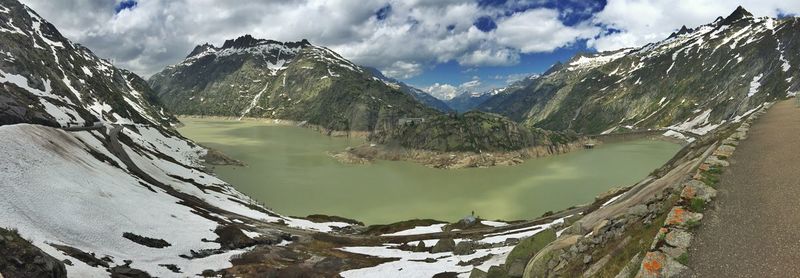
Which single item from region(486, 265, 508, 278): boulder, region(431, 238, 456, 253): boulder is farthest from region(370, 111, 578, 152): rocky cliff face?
region(486, 265, 508, 278): boulder

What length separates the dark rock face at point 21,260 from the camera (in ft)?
63.1

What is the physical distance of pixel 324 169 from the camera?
5379 inches

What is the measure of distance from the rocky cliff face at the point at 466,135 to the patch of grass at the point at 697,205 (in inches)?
5413

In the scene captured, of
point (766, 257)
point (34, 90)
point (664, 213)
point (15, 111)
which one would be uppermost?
point (34, 90)

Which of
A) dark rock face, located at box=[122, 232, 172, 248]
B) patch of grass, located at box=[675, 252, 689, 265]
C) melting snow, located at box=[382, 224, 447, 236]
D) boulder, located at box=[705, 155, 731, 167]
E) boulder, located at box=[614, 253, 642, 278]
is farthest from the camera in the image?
melting snow, located at box=[382, 224, 447, 236]

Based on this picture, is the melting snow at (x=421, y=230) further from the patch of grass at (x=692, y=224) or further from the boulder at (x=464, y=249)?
the patch of grass at (x=692, y=224)

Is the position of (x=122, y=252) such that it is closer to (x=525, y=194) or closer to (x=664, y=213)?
(x=664, y=213)

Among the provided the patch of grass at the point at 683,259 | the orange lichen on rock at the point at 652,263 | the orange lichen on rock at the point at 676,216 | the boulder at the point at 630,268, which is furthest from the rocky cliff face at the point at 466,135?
the orange lichen on rock at the point at 652,263

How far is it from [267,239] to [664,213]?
40.5 metres

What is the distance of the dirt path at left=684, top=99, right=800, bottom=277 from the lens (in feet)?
38.8

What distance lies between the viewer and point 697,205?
1537 centimetres

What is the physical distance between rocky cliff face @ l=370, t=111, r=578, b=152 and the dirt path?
134 metres

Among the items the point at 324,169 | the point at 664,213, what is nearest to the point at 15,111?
the point at 324,169

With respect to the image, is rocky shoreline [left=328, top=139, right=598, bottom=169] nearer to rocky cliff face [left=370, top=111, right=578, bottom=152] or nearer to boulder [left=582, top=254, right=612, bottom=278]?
rocky cliff face [left=370, top=111, right=578, bottom=152]
